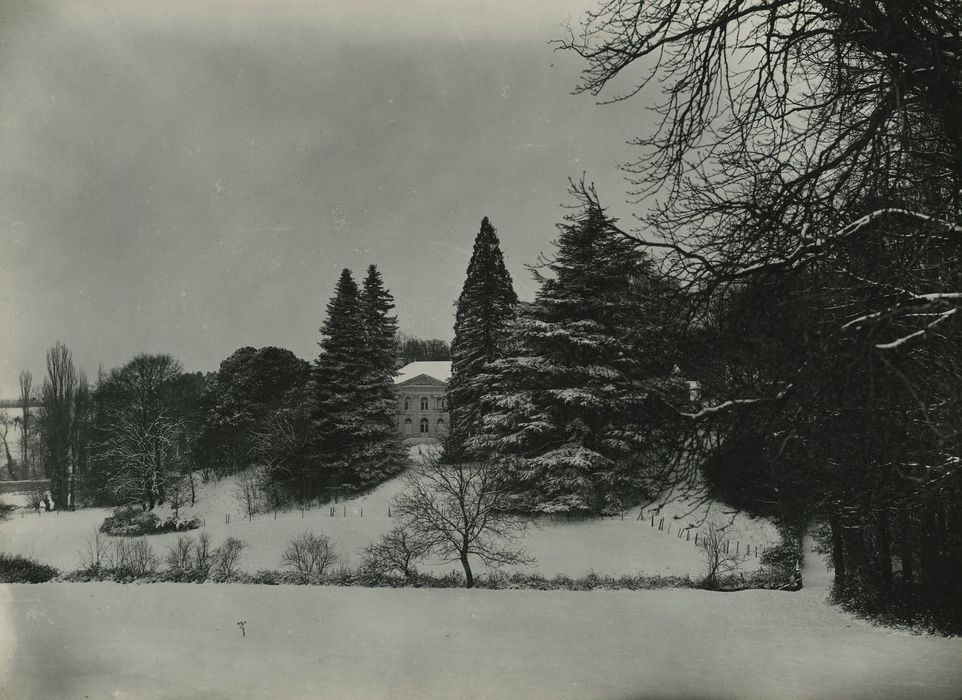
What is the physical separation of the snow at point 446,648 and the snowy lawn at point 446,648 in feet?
0.09

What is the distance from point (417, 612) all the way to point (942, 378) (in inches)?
361

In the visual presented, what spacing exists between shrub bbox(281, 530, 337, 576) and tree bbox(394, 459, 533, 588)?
2.12 meters

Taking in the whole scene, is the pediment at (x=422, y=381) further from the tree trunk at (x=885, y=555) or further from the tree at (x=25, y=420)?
the tree trunk at (x=885, y=555)

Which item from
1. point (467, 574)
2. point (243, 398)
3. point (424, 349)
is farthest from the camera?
point (424, 349)

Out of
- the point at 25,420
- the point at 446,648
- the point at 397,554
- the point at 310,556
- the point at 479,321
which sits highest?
the point at 479,321

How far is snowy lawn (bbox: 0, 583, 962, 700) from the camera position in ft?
20.7

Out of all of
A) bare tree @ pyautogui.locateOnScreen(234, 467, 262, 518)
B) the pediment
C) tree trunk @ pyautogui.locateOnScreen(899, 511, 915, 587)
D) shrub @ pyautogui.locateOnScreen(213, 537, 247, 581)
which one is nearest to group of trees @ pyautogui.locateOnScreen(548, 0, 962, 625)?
tree trunk @ pyautogui.locateOnScreen(899, 511, 915, 587)

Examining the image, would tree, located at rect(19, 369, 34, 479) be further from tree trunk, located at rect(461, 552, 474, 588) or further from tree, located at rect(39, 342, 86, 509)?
tree trunk, located at rect(461, 552, 474, 588)

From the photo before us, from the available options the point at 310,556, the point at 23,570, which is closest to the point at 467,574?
the point at 310,556

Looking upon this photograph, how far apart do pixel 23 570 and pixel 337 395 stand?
37.7ft

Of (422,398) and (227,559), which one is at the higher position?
(422,398)

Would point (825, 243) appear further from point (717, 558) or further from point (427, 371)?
point (427, 371)

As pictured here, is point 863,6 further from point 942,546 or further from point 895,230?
point 942,546

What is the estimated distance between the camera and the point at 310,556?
15.3 m
